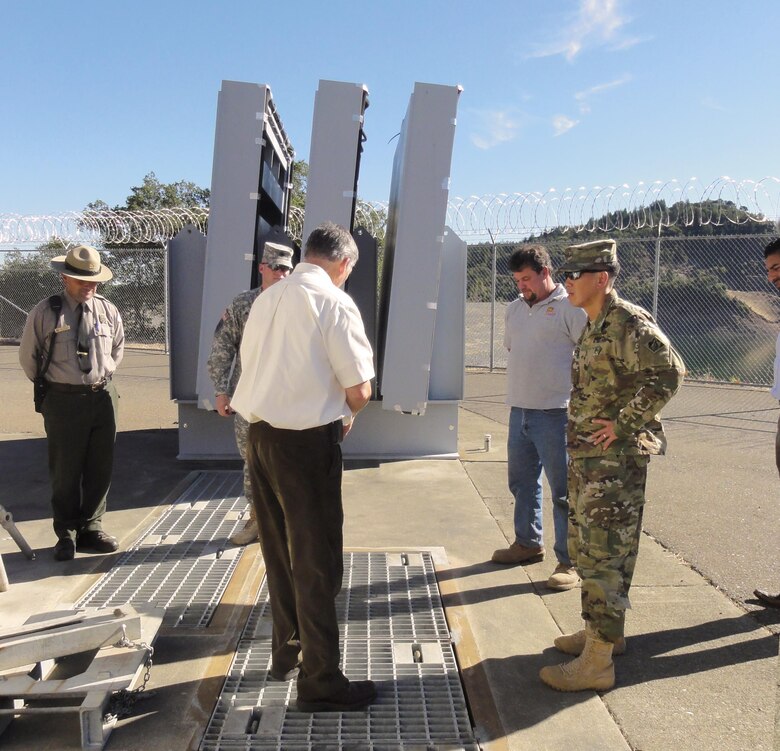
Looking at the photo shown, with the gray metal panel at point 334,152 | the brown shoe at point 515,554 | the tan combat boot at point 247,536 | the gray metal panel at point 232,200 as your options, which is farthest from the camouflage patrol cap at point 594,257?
the gray metal panel at point 232,200

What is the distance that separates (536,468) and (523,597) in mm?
827

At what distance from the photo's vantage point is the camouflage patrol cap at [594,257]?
3.00 metres

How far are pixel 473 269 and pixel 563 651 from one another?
12426 mm

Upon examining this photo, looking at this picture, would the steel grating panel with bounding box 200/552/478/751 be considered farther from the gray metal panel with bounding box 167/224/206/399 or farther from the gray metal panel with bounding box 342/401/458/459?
the gray metal panel with bounding box 167/224/206/399

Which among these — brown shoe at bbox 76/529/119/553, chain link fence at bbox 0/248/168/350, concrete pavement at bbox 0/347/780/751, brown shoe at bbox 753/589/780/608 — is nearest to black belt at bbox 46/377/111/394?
brown shoe at bbox 76/529/119/553

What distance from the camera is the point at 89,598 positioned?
381 cm

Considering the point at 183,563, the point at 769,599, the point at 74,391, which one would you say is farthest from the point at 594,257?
the point at 74,391

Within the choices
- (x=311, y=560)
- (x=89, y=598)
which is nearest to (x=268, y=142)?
(x=89, y=598)

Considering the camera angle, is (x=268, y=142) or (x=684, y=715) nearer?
(x=684, y=715)

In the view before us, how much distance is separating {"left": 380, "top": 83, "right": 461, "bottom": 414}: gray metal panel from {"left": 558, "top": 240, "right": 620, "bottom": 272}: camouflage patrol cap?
10.2 feet

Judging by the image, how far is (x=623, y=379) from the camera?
2.95 metres

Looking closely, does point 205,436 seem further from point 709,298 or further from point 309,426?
point 709,298

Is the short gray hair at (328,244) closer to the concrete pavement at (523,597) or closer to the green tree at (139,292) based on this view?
the concrete pavement at (523,597)

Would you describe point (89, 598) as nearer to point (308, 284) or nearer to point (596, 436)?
point (308, 284)
